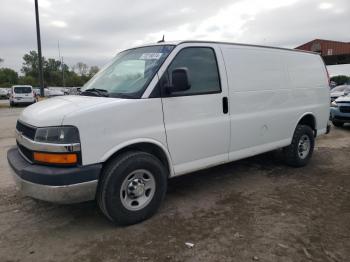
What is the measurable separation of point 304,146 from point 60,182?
461 cm

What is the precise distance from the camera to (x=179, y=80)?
3.89 meters

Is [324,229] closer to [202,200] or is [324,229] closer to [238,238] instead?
[238,238]

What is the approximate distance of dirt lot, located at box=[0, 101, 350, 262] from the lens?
327 cm

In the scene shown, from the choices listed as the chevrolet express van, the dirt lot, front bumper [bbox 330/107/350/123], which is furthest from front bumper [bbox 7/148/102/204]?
front bumper [bbox 330/107/350/123]

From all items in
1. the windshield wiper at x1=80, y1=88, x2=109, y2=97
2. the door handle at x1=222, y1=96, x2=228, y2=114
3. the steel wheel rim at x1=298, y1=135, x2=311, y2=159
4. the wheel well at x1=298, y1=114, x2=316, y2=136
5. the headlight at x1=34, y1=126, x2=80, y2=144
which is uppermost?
the windshield wiper at x1=80, y1=88, x2=109, y2=97

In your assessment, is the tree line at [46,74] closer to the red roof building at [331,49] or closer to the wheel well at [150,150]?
the red roof building at [331,49]

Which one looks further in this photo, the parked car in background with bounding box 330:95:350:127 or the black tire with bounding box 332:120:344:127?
the black tire with bounding box 332:120:344:127

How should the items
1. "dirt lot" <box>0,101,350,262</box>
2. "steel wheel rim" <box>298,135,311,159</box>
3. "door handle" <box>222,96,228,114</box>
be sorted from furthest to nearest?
1. "steel wheel rim" <box>298,135,311,159</box>
2. "door handle" <box>222,96,228,114</box>
3. "dirt lot" <box>0,101,350,262</box>

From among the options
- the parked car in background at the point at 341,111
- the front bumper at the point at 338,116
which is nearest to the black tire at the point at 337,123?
the parked car in background at the point at 341,111

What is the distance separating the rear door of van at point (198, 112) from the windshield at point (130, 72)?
0.59ft

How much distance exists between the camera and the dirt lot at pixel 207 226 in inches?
129

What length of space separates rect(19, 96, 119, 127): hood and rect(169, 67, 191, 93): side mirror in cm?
69

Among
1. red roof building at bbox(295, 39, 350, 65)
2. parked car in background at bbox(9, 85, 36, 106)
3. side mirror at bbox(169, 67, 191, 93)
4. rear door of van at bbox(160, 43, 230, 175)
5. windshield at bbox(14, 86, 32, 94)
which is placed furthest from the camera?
red roof building at bbox(295, 39, 350, 65)

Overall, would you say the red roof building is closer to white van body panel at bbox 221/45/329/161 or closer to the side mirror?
white van body panel at bbox 221/45/329/161
